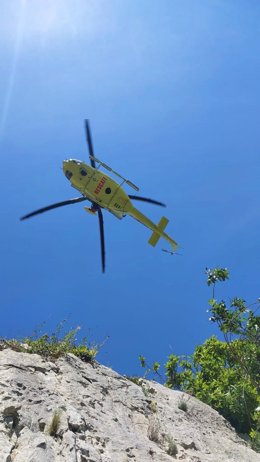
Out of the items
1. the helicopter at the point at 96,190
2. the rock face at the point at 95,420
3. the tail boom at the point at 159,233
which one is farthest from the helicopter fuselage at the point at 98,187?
the rock face at the point at 95,420

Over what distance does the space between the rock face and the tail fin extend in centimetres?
628

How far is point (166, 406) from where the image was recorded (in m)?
12.2

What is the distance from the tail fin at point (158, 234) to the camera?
58.9 ft

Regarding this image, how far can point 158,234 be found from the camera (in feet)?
58.9

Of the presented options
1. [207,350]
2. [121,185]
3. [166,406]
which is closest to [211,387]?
[207,350]

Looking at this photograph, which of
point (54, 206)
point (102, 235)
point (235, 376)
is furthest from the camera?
point (235, 376)

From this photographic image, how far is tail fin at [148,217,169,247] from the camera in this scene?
58.9 feet

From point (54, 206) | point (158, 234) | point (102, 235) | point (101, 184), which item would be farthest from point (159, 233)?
point (54, 206)

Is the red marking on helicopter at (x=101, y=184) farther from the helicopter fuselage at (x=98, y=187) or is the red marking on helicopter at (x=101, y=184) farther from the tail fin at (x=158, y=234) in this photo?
the tail fin at (x=158, y=234)

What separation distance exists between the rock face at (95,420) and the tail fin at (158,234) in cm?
628

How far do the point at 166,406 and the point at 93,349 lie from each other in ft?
8.80

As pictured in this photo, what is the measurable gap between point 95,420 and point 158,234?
9704 mm

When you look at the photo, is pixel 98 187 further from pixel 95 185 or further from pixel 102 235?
pixel 102 235

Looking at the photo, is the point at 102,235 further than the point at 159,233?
No
